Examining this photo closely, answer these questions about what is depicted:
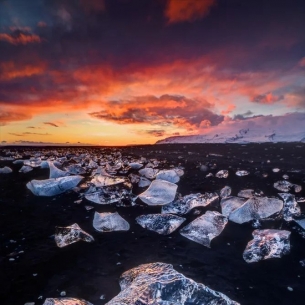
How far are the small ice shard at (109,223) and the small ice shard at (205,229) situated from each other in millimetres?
1050

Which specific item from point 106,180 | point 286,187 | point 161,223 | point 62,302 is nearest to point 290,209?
point 286,187

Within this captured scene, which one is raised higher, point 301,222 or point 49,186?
point 49,186

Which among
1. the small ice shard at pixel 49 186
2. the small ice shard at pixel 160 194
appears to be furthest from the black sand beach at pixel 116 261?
the small ice shard at pixel 49 186

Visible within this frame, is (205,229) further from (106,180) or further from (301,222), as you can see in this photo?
(106,180)

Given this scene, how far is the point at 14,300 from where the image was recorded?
2180 millimetres

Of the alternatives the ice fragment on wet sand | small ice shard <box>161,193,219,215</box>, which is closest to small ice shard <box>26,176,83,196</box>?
small ice shard <box>161,193,219,215</box>

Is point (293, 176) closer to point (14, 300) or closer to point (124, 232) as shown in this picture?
point (124, 232)

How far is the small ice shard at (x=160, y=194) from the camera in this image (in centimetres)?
504

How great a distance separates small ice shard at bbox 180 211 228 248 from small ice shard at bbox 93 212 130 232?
1.05 meters

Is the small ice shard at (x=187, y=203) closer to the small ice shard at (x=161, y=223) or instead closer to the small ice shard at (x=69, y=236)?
the small ice shard at (x=161, y=223)

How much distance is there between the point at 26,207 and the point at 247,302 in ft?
15.8

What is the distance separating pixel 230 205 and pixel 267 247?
1.50 metres

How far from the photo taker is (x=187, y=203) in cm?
466

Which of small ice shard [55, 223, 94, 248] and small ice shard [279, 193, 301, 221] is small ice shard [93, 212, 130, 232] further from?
small ice shard [279, 193, 301, 221]
